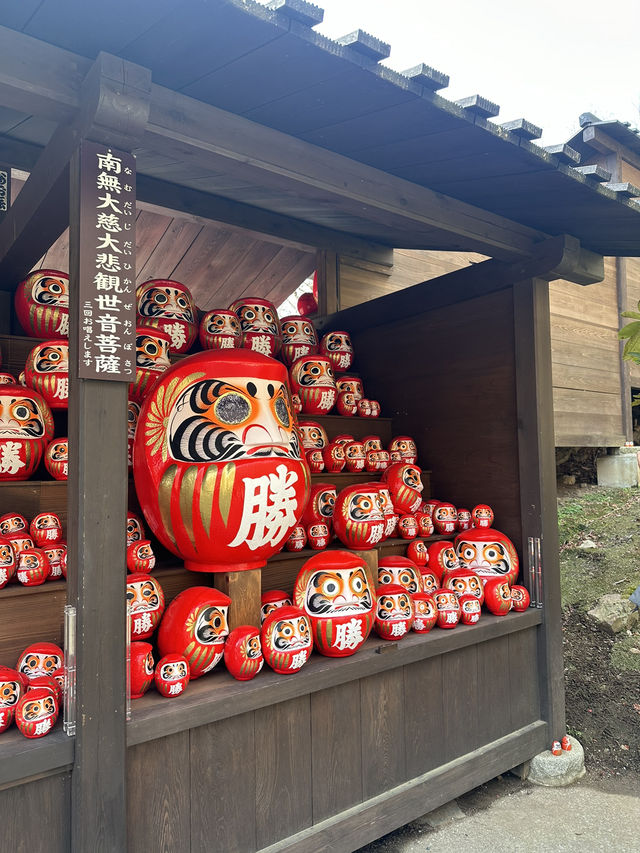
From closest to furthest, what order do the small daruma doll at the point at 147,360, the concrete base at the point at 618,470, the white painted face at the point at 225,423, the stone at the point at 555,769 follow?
the white painted face at the point at 225,423
the small daruma doll at the point at 147,360
the stone at the point at 555,769
the concrete base at the point at 618,470

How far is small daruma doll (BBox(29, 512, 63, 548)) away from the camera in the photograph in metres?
2.23

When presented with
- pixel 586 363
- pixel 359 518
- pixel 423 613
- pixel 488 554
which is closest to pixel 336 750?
pixel 423 613

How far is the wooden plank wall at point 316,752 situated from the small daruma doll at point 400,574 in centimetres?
33

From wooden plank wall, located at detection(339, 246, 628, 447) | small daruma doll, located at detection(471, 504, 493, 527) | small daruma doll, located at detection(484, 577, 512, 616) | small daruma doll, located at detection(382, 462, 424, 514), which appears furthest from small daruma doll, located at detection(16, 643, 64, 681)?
wooden plank wall, located at detection(339, 246, 628, 447)

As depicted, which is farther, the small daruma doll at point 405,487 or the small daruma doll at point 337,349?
the small daruma doll at point 337,349

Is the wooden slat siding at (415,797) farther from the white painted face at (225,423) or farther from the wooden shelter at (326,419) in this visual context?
the white painted face at (225,423)

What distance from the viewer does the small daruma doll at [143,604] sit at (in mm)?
2137

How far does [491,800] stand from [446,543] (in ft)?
3.98

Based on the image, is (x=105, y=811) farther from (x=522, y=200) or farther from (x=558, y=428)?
(x=558, y=428)

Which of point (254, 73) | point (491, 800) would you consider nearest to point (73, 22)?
point (254, 73)

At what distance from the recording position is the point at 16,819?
170 cm

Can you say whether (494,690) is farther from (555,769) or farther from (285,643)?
(285,643)

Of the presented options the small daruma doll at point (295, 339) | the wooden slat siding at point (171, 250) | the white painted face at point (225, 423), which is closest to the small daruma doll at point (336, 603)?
the white painted face at point (225, 423)

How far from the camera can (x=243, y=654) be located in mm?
2166
